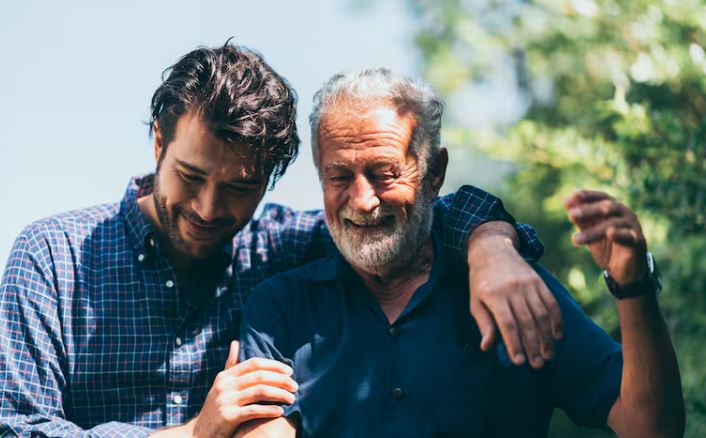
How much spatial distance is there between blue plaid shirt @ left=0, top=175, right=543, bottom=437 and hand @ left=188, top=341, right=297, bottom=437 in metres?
0.36

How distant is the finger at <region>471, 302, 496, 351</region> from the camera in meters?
2.29

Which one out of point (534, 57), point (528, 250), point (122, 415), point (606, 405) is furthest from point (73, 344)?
point (534, 57)

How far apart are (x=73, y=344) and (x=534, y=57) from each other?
4.56 meters

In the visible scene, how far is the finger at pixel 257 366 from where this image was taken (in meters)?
2.62

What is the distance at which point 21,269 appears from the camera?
119 inches

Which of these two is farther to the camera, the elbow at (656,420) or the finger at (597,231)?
the elbow at (656,420)

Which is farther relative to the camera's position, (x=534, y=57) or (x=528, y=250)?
(x=534, y=57)

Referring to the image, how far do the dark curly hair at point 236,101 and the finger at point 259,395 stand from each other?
809 millimetres

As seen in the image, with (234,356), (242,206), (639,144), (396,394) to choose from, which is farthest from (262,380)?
(639,144)

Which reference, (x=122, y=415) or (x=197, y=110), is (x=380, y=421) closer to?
(x=122, y=415)

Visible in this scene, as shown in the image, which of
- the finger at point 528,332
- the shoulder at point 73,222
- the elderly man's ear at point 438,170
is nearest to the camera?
the finger at point 528,332

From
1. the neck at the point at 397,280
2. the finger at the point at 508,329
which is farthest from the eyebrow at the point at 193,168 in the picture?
the finger at the point at 508,329

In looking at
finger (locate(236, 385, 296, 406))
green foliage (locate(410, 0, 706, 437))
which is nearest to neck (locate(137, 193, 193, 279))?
finger (locate(236, 385, 296, 406))

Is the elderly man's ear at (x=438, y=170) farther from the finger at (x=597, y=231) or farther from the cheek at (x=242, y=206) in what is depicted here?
the finger at (x=597, y=231)
